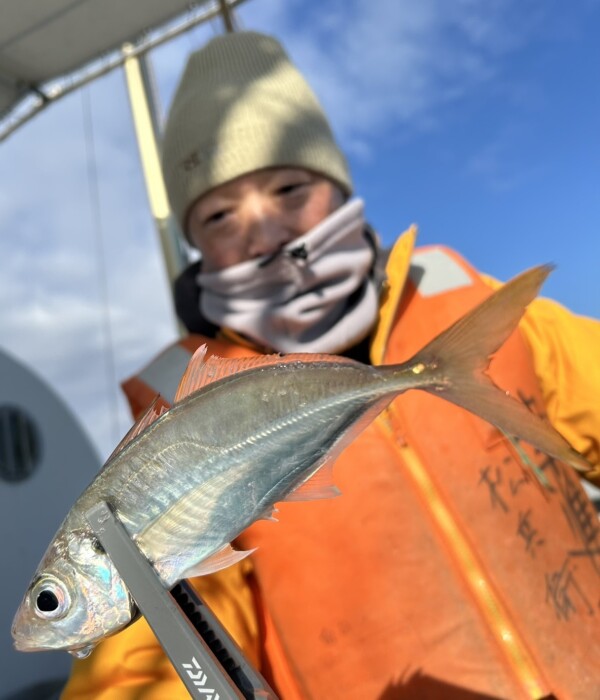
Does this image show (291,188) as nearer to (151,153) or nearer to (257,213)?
(257,213)

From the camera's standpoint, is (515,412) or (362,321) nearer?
(515,412)

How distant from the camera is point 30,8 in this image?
334 centimetres

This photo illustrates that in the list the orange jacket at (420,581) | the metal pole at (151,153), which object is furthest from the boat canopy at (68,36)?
the orange jacket at (420,581)

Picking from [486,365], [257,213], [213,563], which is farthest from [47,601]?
[257,213]

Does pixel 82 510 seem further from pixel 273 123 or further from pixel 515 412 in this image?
pixel 273 123

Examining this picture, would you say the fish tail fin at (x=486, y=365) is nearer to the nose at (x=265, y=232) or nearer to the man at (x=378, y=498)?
the man at (x=378, y=498)

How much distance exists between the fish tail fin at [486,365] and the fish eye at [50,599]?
45 centimetres

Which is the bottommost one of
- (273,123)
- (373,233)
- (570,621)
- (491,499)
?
(570,621)

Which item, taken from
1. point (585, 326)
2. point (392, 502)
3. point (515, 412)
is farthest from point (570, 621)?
point (515, 412)

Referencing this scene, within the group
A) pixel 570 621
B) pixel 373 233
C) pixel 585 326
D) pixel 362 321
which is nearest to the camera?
pixel 570 621

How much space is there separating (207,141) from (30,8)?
2.13 m

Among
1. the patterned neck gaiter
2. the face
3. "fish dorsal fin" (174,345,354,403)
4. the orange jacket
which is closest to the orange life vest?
the orange jacket

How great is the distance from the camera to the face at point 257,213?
1.71 meters

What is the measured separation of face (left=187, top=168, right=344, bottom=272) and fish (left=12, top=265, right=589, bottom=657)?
3.19ft
